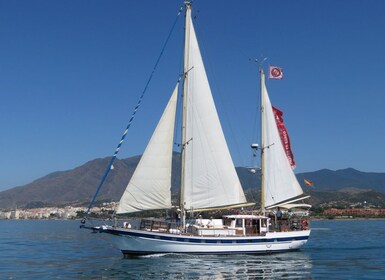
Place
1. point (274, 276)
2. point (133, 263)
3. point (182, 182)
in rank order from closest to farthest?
point (274, 276)
point (133, 263)
point (182, 182)

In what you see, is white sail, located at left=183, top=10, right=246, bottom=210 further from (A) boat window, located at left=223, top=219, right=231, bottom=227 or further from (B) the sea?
(B) the sea

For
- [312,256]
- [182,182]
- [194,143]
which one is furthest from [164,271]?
[312,256]

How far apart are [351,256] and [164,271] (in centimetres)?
2103

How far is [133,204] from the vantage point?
45.1 m

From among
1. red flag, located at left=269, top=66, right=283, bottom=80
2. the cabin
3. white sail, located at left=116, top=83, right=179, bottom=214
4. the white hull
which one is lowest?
the white hull

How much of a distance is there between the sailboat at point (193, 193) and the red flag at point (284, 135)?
9.36 m

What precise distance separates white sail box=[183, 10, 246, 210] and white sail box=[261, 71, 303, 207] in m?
7.61

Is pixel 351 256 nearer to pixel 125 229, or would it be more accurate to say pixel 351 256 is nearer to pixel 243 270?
pixel 243 270

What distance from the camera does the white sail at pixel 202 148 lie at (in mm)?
48844

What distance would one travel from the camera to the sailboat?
4569 centimetres

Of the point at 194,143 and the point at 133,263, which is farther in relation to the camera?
the point at 194,143

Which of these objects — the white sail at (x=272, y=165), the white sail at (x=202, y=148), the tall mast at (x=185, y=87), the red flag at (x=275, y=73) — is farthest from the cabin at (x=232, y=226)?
the red flag at (x=275, y=73)

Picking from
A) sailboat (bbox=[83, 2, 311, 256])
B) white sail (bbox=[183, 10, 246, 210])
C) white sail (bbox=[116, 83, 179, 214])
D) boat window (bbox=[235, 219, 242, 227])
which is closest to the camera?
white sail (bbox=[116, 83, 179, 214])

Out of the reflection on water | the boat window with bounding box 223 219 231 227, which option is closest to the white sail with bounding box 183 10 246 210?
the boat window with bounding box 223 219 231 227
